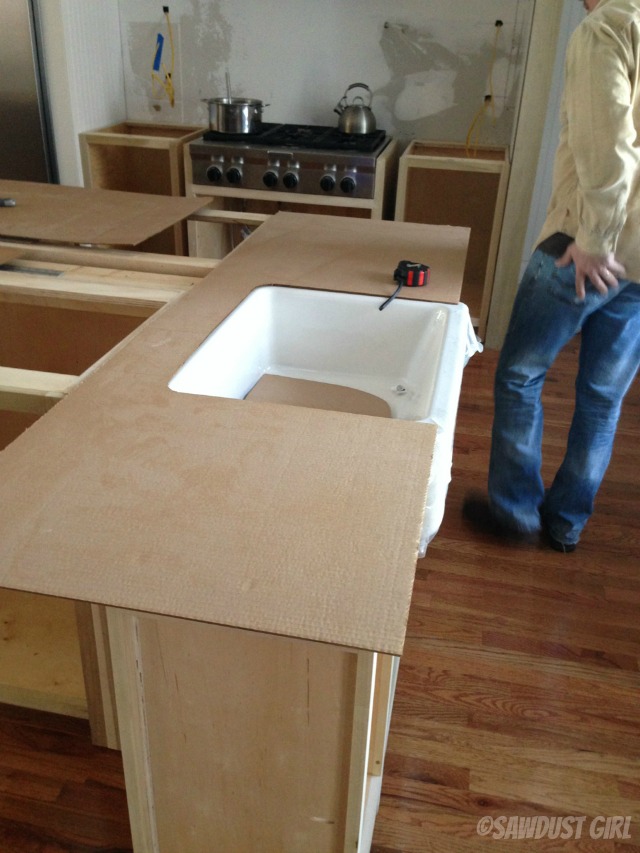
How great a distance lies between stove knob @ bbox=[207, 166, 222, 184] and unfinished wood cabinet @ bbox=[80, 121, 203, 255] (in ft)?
0.85

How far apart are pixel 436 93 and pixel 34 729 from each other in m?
3.28

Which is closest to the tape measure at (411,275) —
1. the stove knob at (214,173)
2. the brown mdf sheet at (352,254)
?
the brown mdf sheet at (352,254)

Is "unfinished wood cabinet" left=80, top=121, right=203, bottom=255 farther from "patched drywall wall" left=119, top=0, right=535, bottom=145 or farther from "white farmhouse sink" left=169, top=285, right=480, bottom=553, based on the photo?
"white farmhouse sink" left=169, top=285, right=480, bottom=553

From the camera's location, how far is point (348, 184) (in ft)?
10.5

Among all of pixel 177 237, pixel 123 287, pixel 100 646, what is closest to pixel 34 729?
pixel 100 646

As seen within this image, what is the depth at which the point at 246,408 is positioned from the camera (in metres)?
1.08

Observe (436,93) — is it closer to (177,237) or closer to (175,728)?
(177,237)

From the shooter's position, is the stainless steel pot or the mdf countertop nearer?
the mdf countertop

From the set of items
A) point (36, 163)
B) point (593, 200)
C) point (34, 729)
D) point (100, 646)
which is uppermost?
point (593, 200)

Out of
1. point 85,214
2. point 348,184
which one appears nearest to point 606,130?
point 85,214

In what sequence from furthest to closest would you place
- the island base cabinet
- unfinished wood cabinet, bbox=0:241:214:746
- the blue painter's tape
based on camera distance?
the blue painter's tape, unfinished wood cabinet, bbox=0:241:214:746, the island base cabinet

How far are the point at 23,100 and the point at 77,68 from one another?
0.30m

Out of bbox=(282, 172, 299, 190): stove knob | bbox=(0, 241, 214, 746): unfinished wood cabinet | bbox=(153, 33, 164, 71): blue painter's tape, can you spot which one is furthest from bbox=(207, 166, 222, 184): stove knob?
bbox=(0, 241, 214, 746): unfinished wood cabinet

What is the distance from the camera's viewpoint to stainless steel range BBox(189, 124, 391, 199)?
3.19 m
